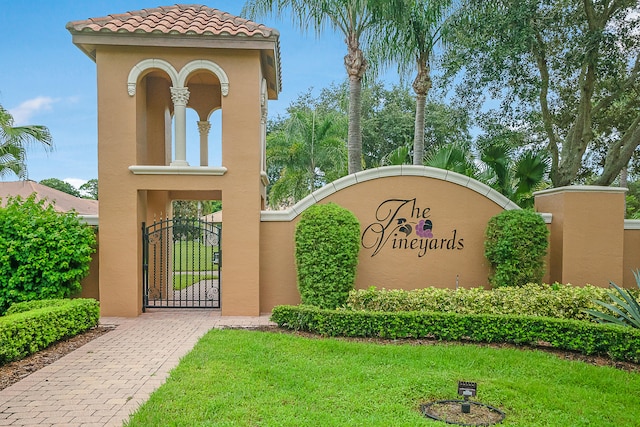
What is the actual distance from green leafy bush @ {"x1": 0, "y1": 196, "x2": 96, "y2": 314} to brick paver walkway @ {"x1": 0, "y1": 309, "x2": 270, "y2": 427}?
1.61 metres

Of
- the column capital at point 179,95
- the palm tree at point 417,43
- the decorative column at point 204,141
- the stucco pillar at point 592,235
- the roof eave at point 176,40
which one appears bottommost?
the stucco pillar at point 592,235

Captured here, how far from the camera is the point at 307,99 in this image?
3491cm

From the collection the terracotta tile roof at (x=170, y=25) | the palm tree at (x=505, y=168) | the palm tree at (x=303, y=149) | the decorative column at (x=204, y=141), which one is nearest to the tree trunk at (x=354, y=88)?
the palm tree at (x=505, y=168)

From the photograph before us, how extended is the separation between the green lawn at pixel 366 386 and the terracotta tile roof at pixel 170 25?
637 centimetres

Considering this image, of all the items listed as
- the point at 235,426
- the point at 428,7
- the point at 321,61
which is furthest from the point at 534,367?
the point at 321,61

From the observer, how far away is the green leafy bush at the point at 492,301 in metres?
8.29

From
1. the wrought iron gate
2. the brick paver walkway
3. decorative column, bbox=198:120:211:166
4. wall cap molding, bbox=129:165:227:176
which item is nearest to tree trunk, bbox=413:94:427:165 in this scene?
decorative column, bbox=198:120:211:166

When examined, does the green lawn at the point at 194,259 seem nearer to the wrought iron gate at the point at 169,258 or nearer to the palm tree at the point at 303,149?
the wrought iron gate at the point at 169,258

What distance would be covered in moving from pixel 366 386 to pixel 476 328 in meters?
3.07

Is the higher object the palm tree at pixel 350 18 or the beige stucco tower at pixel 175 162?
the palm tree at pixel 350 18

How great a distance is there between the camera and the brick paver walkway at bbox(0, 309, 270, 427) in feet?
16.1

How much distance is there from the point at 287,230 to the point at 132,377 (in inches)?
198

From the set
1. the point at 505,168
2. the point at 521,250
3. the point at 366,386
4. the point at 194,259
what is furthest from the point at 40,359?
the point at 194,259

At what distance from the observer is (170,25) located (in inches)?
391
